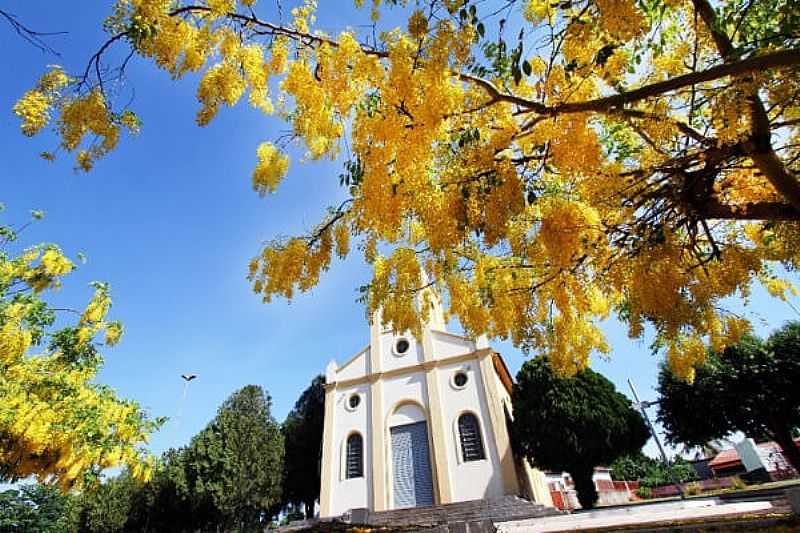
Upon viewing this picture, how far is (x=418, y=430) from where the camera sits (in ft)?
55.1

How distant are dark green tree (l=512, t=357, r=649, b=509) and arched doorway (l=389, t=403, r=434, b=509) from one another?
3787 millimetres

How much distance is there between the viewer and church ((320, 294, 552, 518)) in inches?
595

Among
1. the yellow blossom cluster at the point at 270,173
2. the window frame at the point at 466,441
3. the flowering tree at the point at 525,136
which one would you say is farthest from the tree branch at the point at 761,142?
the window frame at the point at 466,441

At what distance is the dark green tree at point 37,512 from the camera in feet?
71.5

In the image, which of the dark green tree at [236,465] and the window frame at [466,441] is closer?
the window frame at [466,441]

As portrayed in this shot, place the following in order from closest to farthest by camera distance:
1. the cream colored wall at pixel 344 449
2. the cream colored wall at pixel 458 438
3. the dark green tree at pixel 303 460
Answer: the cream colored wall at pixel 458 438, the cream colored wall at pixel 344 449, the dark green tree at pixel 303 460

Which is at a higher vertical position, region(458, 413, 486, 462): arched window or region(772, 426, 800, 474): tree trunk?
region(458, 413, 486, 462): arched window

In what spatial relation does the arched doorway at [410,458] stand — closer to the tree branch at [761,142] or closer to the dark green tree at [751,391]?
the dark green tree at [751,391]

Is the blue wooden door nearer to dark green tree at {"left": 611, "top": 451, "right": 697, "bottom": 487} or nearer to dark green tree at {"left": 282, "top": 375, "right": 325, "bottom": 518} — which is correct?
dark green tree at {"left": 282, "top": 375, "right": 325, "bottom": 518}

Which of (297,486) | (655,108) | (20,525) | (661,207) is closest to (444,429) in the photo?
(297,486)

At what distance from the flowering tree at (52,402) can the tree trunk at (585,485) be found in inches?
532

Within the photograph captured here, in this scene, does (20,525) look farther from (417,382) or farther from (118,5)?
(118,5)

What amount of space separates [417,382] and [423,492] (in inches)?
169

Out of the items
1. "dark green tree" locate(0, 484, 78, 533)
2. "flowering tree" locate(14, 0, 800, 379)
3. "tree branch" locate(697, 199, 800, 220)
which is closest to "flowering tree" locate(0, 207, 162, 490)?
"flowering tree" locate(14, 0, 800, 379)
